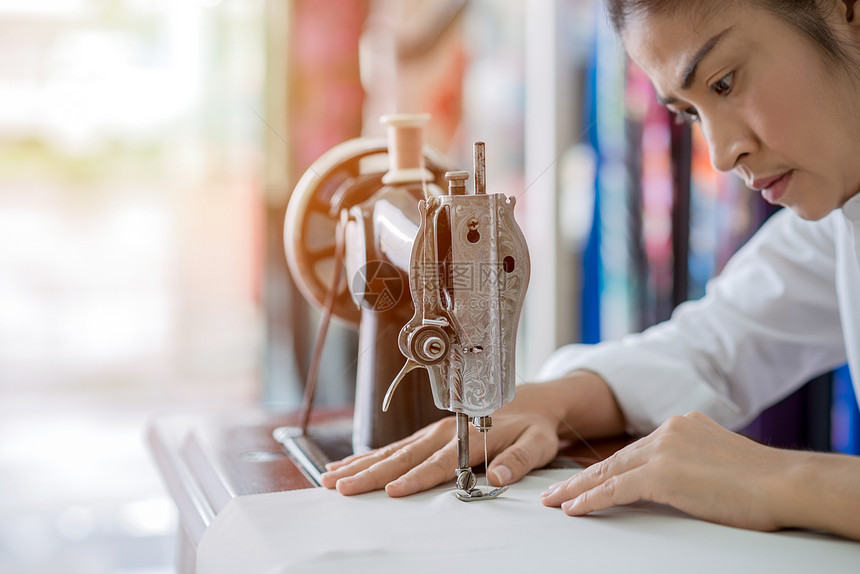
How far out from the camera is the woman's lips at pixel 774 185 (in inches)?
37.6

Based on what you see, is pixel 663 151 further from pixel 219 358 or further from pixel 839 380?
pixel 219 358

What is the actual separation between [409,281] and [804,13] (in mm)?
465

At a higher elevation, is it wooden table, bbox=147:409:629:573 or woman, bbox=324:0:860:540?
woman, bbox=324:0:860:540

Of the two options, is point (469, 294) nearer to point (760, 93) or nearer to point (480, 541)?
point (480, 541)

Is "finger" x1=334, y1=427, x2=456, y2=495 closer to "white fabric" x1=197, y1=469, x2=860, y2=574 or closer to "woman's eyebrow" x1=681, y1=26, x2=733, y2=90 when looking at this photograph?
"white fabric" x1=197, y1=469, x2=860, y2=574

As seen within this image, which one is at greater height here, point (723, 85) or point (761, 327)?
point (723, 85)

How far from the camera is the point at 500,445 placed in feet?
2.93

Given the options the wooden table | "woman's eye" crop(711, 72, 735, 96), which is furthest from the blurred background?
the wooden table

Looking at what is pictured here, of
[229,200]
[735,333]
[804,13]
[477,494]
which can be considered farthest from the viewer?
[229,200]

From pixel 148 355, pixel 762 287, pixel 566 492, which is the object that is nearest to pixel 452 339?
pixel 566 492

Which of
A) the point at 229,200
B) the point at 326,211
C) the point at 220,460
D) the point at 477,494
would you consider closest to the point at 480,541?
the point at 477,494

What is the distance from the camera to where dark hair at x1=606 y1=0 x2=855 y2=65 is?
33.9 inches

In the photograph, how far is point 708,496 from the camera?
27.3 inches

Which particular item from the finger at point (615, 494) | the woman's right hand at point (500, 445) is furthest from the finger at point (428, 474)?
the finger at point (615, 494)
